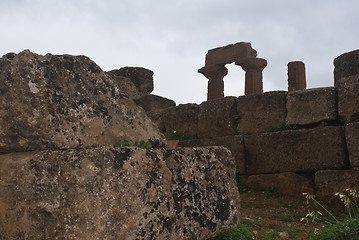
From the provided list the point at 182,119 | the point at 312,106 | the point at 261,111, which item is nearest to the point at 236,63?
the point at 182,119

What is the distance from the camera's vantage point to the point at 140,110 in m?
3.02

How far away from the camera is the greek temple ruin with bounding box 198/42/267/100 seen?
50.0 feet

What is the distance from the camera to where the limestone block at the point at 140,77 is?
951cm

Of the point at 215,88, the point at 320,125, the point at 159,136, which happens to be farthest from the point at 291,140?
the point at 215,88

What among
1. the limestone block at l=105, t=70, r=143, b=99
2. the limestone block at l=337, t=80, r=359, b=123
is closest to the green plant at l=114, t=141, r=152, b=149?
the limestone block at l=105, t=70, r=143, b=99

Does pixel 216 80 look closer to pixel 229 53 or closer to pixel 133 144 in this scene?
pixel 229 53

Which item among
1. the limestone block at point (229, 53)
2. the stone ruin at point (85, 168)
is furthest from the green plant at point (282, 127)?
the limestone block at point (229, 53)

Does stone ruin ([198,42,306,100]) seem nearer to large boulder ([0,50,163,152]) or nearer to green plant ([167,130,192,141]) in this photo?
green plant ([167,130,192,141])

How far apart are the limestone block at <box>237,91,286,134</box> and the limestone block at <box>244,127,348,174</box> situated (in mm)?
275

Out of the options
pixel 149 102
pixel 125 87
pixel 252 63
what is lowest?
pixel 125 87

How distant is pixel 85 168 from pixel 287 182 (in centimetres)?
488

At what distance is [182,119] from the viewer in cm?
815

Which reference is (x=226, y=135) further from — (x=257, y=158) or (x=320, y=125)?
(x=320, y=125)

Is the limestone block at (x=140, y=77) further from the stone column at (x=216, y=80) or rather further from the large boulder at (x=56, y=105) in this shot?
the large boulder at (x=56, y=105)
